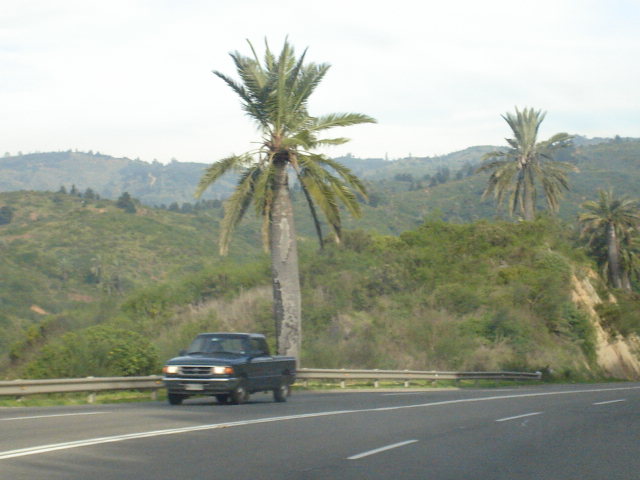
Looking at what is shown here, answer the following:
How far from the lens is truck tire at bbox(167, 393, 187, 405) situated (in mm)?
19141

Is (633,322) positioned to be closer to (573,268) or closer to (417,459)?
(573,268)

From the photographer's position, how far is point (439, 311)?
48.0 m

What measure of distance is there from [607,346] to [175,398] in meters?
41.5

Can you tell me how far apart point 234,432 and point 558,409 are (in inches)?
376

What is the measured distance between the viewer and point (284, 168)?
1174 inches

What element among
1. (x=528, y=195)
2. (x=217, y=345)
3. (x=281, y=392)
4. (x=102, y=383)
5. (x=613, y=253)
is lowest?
(x=281, y=392)

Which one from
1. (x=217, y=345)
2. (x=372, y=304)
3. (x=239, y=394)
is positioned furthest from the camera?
(x=372, y=304)

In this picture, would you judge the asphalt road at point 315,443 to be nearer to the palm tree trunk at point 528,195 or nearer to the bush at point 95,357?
the bush at point 95,357

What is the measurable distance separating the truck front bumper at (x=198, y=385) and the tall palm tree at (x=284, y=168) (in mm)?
10933

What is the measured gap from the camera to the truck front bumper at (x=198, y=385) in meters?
18.8

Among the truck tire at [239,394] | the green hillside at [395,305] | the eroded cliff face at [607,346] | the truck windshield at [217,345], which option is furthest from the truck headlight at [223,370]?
the eroded cliff face at [607,346]

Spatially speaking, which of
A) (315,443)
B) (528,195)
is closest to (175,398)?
(315,443)

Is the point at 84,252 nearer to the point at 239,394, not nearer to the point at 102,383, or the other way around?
the point at 102,383

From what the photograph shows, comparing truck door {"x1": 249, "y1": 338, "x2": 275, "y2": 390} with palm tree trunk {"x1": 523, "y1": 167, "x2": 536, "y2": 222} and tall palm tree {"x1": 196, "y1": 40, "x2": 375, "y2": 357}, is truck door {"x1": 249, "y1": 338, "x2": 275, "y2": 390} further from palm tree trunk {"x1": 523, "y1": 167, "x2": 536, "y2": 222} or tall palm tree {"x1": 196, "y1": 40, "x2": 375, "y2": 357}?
palm tree trunk {"x1": 523, "y1": 167, "x2": 536, "y2": 222}
